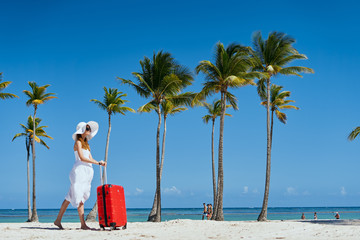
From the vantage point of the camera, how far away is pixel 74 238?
26.4 ft

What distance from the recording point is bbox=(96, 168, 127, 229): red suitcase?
9.05 metres

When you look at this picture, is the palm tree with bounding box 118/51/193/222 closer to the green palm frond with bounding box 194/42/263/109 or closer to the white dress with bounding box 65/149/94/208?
the green palm frond with bounding box 194/42/263/109

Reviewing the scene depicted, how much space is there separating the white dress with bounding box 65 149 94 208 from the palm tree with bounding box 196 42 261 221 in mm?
12910

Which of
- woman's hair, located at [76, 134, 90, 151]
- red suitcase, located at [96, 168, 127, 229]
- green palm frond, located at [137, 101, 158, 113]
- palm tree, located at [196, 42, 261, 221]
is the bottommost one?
red suitcase, located at [96, 168, 127, 229]

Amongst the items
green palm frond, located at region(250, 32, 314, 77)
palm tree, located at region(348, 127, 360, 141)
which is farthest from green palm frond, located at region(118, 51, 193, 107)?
palm tree, located at region(348, 127, 360, 141)

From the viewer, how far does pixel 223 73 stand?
22047 millimetres

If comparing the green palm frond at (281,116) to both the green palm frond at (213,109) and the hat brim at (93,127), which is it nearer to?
the green palm frond at (213,109)

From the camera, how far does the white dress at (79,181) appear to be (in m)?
9.29

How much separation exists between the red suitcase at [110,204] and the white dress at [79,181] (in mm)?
406

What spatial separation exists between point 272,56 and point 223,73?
305 centimetres

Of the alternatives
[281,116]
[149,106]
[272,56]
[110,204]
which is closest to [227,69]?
[272,56]

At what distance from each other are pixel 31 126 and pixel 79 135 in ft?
74.4

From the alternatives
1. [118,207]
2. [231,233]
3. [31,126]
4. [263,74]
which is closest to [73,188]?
[118,207]

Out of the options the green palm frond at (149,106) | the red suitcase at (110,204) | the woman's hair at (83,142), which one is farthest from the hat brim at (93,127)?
the green palm frond at (149,106)
